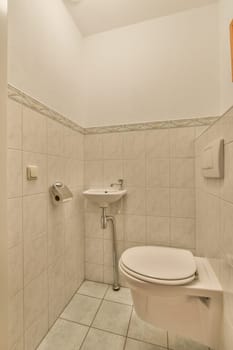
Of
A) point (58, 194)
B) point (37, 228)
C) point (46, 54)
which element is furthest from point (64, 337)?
point (46, 54)

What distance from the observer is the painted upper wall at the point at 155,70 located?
1.47 meters

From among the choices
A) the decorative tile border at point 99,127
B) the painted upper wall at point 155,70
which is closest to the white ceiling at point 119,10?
the painted upper wall at point 155,70

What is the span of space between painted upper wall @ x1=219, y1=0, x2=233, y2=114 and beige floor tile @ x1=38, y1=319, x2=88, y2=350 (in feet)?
6.30

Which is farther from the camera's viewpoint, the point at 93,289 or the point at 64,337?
the point at 93,289

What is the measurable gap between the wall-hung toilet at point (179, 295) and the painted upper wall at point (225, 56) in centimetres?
116

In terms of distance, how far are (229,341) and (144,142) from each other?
4.44 feet

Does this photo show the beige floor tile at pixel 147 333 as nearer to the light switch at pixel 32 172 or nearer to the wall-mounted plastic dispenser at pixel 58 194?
the wall-mounted plastic dispenser at pixel 58 194

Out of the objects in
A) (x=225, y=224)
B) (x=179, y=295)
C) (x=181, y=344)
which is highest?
(x=225, y=224)

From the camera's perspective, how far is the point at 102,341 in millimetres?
1116

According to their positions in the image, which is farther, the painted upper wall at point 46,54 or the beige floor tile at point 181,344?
the beige floor tile at point 181,344

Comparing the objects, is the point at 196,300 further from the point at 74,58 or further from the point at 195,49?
the point at 74,58

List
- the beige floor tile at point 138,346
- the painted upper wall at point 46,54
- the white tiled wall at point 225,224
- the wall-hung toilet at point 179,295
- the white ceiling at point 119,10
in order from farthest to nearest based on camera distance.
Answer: the white ceiling at point 119,10
the beige floor tile at point 138,346
the painted upper wall at point 46,54
the wall-hung toilet at point 179,295
the white tiled wall at point 225,224

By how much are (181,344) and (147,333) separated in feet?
0.72

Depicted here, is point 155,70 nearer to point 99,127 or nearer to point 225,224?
point 99,127
